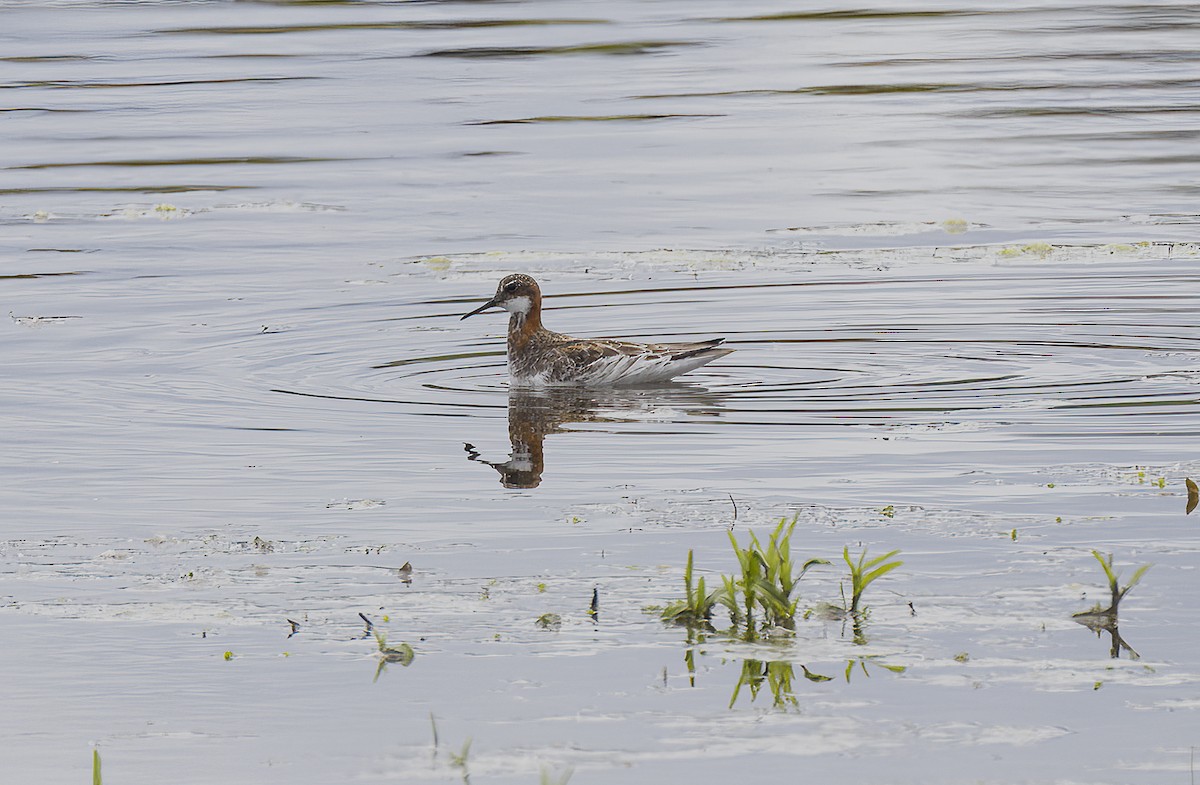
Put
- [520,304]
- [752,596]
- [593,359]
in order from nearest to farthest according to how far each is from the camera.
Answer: [752,596] → [593,359] → [520,304]

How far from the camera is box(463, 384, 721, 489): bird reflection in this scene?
11.5 m

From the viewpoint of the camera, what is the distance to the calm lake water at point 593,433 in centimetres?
660

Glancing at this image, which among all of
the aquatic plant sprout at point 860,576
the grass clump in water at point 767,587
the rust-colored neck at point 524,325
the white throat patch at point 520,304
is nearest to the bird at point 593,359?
the rust-colored neck at point 524,325

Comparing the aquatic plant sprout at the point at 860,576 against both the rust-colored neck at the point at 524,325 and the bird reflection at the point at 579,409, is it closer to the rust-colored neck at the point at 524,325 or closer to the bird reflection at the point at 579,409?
the bird reflection at the point at 579,409

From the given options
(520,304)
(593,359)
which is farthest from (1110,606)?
(520,304)

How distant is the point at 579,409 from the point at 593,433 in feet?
3.70

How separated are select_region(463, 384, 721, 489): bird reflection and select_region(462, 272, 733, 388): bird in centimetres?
9

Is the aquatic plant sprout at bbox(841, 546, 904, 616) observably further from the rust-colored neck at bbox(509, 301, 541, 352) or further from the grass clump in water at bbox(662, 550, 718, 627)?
the rust-colored neck at bbox(509, 301, 541, 352)

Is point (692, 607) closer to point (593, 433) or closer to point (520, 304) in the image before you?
point (593, 433)

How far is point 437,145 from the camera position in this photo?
25.2m

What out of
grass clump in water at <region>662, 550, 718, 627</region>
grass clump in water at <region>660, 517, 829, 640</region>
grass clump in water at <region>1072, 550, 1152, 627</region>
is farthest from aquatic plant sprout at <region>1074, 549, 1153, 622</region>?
grass clump in water at <region>662, 550, 718, 627</region>

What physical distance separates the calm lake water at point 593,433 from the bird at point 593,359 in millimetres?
240

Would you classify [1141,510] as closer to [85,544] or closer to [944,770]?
[944,770]

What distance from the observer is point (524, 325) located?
1447 centimetres
